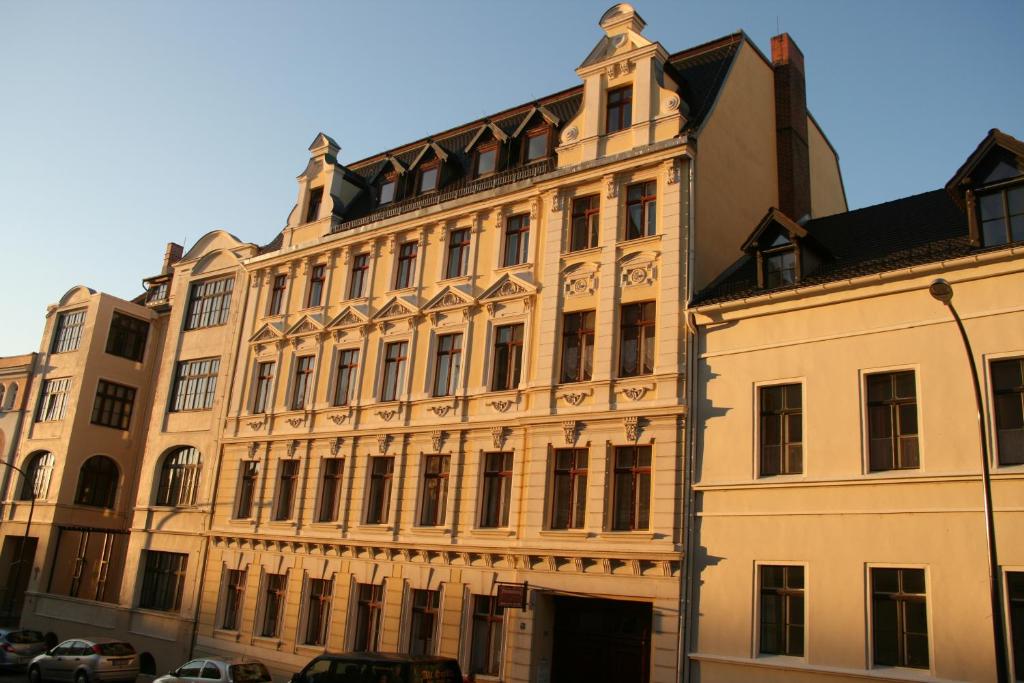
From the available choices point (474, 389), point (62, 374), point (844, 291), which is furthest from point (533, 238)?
point (62, 374)

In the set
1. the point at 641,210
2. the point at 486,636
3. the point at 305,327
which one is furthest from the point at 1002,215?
the point at 305,327

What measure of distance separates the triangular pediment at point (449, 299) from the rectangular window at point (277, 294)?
8.27m

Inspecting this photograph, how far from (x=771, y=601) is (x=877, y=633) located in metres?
2.29

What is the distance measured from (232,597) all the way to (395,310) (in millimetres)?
11784

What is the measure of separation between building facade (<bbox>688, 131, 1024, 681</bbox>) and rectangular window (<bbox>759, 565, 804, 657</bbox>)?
0.03m

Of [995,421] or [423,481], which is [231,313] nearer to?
[423,481]

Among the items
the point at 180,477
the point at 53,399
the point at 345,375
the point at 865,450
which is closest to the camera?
the point at 865,450

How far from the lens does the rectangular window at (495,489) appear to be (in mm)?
24391

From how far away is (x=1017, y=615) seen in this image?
15.8 m

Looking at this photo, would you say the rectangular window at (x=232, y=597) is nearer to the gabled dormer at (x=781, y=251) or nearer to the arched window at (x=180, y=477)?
the arched window at (x=180, y=477)

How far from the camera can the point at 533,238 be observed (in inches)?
1023

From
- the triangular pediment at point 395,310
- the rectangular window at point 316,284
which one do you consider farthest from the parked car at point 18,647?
the triangular pediment at point 395,310

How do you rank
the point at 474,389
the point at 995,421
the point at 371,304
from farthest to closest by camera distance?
the point at 371,304
the point at 474,389
the point at 995,421

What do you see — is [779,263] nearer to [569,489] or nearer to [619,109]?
[619,109]
